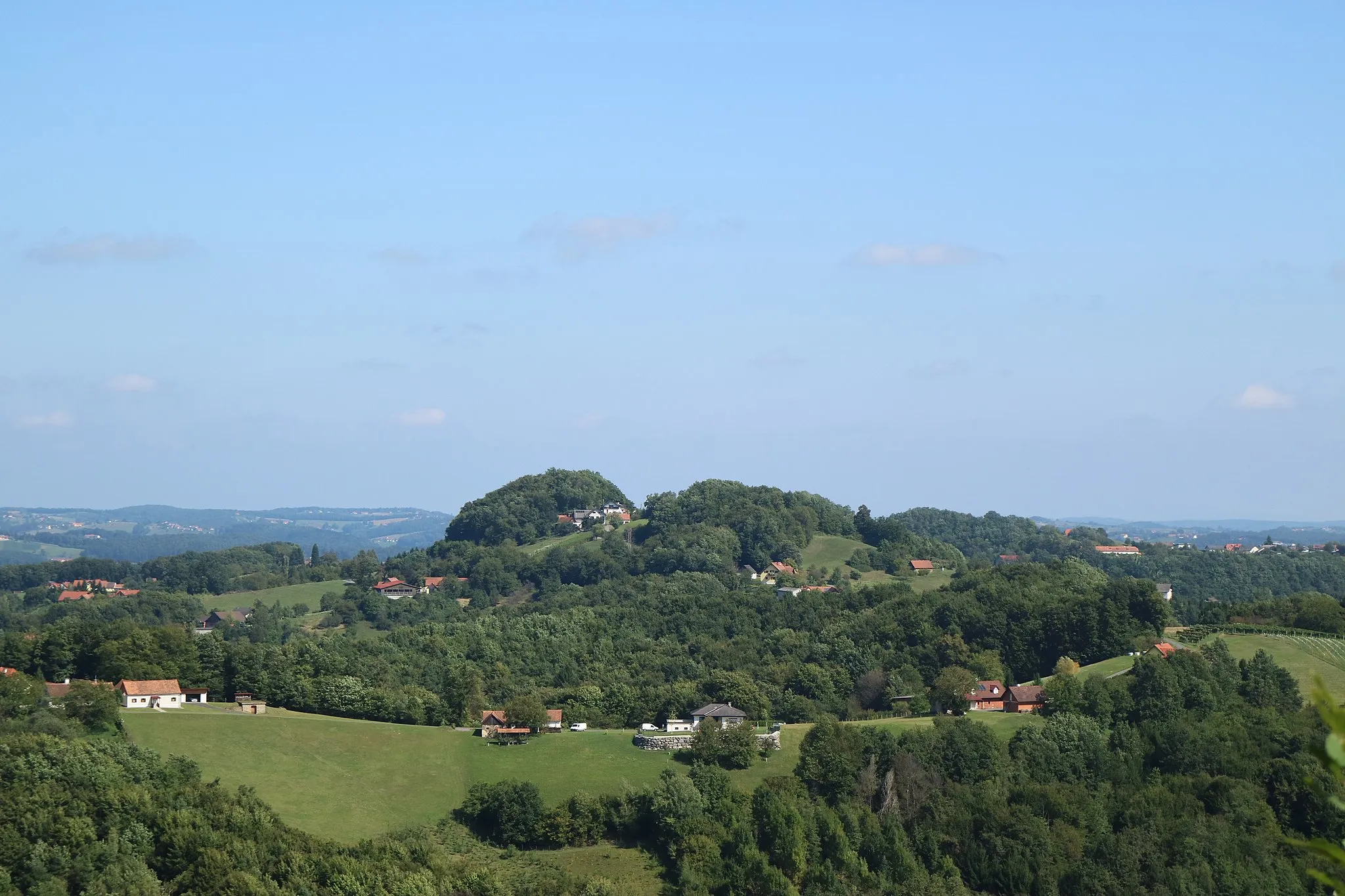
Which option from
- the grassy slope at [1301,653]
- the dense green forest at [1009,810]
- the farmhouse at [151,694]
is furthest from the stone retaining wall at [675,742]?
the grassy slope at [1301,653]

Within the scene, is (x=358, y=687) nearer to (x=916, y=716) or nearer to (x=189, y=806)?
(x=189, y=806)

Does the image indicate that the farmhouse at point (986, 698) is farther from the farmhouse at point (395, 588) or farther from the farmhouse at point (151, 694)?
the farmhouse at point (395, 588)

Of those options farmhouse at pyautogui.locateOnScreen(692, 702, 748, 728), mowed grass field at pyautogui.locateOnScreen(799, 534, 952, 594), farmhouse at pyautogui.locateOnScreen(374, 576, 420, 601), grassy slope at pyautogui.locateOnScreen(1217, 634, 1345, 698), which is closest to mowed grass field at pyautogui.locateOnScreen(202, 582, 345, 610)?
farmhouse at pyautogui.locateOnScreen(374, 576, 420, 601)

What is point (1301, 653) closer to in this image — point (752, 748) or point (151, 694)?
point (752, 748)

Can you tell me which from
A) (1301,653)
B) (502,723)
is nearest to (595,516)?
(502,723)

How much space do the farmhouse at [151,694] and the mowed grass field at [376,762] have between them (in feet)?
4.09

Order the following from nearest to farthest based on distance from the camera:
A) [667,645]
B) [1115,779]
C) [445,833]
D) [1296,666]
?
1. [445,833]
2. [1115,779]
3. [1296,666]
4. [667,645]

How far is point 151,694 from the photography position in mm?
73375

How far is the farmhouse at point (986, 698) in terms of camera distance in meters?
81.7

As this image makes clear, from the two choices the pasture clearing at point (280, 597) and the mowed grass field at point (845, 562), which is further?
the pasture clearing at point (280, 597)

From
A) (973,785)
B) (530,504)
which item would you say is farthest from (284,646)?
(530,504)

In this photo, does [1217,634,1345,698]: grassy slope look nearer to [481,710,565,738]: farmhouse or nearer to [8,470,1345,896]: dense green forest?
[8,470,1345,896]: dense green forest

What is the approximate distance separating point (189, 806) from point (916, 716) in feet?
144

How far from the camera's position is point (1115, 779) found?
220 feet
